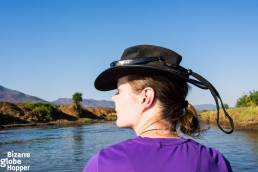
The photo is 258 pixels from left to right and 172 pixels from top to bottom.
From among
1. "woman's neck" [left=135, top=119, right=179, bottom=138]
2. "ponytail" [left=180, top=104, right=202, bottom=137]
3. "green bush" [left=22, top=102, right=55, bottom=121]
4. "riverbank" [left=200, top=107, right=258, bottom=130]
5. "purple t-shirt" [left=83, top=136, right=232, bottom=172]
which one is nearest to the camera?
"purple t-shirt" [left=83, top=136, right=232, bottom=172]

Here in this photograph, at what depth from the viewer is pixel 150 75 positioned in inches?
71.2

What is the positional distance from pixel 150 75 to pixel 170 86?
11cm

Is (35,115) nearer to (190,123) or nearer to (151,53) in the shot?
→ (190,123)

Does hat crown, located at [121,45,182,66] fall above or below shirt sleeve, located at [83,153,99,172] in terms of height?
above

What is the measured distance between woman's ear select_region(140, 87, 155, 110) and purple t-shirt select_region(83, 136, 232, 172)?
228 mm

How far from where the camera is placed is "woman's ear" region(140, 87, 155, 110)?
1.79 metres

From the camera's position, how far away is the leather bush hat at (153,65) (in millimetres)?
1765

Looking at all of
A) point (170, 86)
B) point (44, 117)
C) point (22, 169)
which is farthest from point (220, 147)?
point (44, 117)

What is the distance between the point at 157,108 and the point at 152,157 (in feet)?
1.11

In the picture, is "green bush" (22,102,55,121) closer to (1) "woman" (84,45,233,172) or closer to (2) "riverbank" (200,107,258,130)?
(2) "riverbank" (200,107,258,130)

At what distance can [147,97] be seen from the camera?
1.79 metres

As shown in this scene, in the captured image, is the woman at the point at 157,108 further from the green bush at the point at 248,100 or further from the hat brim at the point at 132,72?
the green bush at the point at 248,100

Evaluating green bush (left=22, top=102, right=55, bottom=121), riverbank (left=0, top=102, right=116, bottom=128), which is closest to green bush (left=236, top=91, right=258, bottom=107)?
riverbank (left=0, top=102, right=116, bottom=128)

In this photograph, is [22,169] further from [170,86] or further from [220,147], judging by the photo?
[170,86]
